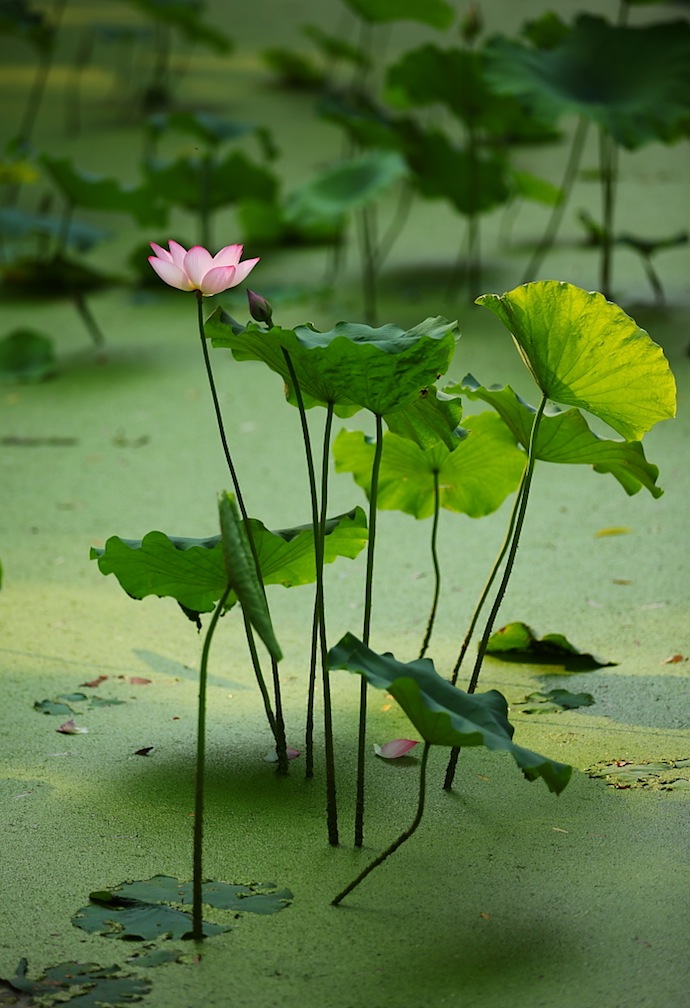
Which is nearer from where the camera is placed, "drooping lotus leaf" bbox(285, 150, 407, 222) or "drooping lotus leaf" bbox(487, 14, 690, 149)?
"drooping lotus leaf" bbox(487, 14, 690, 149)

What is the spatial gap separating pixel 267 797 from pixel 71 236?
2670 mm

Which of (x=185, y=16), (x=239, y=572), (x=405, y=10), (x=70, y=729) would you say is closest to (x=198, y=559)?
(x=239, y=572)

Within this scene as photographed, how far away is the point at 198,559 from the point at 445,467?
421mm

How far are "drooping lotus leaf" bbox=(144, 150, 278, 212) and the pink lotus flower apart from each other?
2.48m

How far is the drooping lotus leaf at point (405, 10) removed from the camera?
→ 3.60 meters

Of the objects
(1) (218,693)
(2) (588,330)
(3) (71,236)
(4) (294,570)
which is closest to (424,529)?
(1) (218,693)

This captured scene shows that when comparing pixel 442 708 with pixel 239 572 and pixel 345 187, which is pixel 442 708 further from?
pixel 345 187

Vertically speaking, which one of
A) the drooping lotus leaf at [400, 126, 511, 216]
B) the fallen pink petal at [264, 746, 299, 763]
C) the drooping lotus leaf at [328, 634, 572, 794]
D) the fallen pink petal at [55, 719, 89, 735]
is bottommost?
the fallen pink petal at [55, 719, 89, 735]

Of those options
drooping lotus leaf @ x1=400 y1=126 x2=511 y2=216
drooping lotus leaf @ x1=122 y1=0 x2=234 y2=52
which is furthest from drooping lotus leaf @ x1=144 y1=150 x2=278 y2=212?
drooping lotus leaf @ x1=122 y1=0 x2=234 y2=52

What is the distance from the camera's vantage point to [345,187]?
3496mm

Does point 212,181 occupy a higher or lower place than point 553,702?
higher

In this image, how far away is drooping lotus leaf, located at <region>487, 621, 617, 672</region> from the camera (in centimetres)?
178

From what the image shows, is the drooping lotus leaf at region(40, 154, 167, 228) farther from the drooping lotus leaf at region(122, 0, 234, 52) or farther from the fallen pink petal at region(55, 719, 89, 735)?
the fallen pink petal at region(55, 719, 89, 735)

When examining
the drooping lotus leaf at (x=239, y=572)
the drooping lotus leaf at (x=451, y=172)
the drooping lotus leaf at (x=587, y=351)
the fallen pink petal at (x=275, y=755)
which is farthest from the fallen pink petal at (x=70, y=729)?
the drooping lotus leaf at (x=451, y=172)
